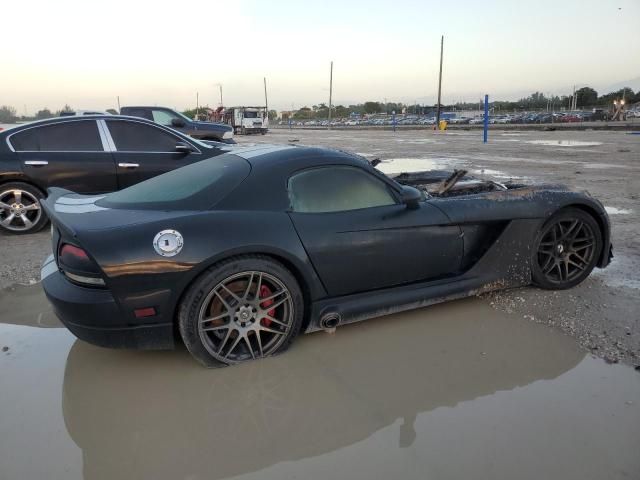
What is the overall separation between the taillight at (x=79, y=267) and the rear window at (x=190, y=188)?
1.58 ft

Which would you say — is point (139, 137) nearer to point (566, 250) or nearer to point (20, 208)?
point (20, 208)

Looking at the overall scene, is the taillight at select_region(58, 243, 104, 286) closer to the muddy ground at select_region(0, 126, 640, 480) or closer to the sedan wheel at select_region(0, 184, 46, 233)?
the muddy ground at select_region(0, 126, 640, 480)

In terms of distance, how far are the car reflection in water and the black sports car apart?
201 millimetres

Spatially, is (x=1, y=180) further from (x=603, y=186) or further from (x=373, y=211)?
(x=603, y=186)

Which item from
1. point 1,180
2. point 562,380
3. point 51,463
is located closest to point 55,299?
point 51,463

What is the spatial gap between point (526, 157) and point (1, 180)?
13485mm

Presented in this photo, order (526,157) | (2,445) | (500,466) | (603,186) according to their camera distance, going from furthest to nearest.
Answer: (526,157), (603,186), (2,445), (500,466)

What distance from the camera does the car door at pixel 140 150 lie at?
6621mm

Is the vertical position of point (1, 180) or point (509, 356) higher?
point (1, 180)

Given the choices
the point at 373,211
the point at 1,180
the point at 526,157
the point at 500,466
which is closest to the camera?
the point at 500,466

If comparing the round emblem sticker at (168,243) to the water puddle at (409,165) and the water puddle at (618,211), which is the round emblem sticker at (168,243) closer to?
the water puddle at (618,211)

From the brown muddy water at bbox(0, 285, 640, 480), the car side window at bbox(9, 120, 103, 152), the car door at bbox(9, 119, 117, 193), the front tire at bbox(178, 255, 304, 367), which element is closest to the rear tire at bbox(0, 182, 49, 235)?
the car door at bbox(9, 119, 117, 193)

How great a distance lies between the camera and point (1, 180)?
616cm

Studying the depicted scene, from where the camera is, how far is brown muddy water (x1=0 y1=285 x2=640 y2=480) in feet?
7.31
